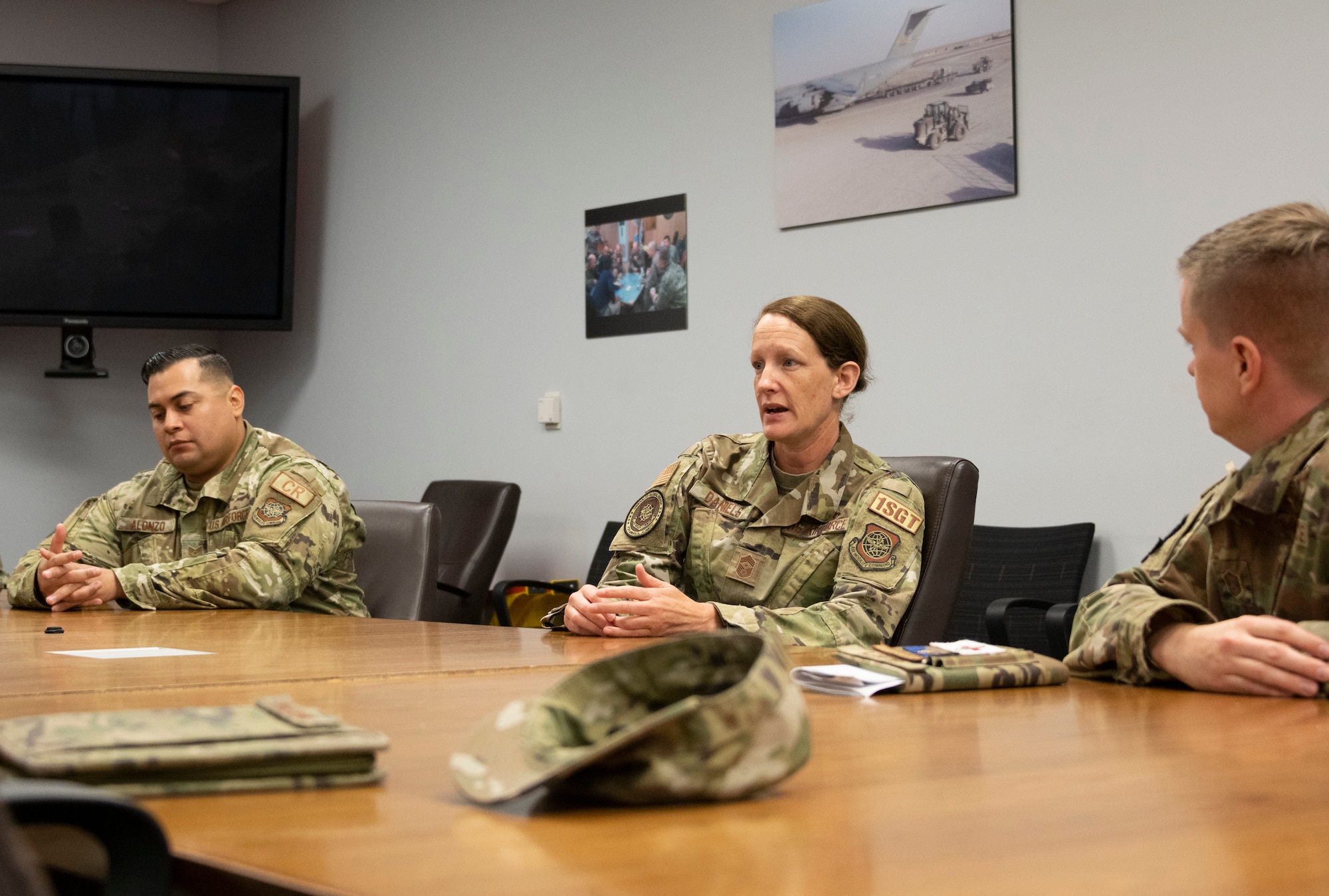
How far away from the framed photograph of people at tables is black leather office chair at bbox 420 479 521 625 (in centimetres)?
74

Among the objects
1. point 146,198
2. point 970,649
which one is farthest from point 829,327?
point 146,198

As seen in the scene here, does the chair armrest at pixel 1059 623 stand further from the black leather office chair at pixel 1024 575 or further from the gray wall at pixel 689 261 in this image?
the gray wall at pixel 689 261

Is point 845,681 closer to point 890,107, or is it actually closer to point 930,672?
point 930,672

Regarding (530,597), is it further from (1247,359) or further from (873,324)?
(1247,359)

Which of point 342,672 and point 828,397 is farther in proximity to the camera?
point 828,397

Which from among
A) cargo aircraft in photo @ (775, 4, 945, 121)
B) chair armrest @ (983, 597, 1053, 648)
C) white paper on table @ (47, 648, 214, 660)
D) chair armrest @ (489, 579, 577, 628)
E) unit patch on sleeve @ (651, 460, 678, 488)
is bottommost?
chair armrest @ (489, 579, 577, 628)

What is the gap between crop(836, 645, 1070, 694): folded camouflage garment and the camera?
Result: 1403mm

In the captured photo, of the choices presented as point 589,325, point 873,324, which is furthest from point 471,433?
point 873,324

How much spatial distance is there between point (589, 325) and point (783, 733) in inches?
171

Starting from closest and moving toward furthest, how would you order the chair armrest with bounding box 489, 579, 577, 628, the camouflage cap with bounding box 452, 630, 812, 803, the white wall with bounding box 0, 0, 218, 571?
the camouflage cap with bounding box 452, 630, 812, 803, the chair armrest with bounding box 489, 579, 577, 628, the white wall with bounding box 0, 0, 218, 571

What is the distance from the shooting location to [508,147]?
5383mm

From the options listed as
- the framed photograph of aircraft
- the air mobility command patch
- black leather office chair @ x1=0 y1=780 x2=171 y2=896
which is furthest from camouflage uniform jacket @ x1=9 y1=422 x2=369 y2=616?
black leather office chair @ x1=0 y1=780 x2=171 y2=896

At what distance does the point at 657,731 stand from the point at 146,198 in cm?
565

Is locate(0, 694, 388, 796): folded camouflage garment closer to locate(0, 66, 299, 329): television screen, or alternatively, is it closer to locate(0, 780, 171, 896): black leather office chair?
locate(0, 780, 171, 896): black leather office chair
